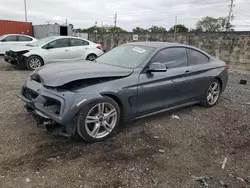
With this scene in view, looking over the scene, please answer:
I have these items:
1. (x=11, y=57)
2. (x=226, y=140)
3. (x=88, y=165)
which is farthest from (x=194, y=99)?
(x=11, y=57)

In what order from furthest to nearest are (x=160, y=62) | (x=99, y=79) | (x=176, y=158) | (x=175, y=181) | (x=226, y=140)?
(x=160, y=62) → (x=226, y=140) → (x=99, y=79) → (x=176, y=158) → (x=175, y=181)

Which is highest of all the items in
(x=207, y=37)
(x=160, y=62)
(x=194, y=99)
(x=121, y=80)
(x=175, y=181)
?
(x=207, y=37)

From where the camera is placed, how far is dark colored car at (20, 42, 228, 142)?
2.87m

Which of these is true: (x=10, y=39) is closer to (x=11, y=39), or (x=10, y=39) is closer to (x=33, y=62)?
(x=11, y=39)

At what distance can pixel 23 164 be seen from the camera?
2.59 m

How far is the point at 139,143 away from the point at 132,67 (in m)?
1.19

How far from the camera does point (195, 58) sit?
4.54m

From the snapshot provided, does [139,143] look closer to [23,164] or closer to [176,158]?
[176,158]

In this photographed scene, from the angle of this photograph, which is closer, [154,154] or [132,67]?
[154,154]

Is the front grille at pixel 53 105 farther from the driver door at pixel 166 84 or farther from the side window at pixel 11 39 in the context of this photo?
the side window at pixel 11 39

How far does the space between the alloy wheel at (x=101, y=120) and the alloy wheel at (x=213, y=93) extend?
2541 millimetres

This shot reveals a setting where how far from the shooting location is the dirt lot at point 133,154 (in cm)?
242

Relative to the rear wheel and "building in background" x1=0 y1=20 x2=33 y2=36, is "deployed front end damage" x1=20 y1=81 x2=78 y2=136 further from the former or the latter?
"building in background" x1=0 y1=20 x2=33 y2=36

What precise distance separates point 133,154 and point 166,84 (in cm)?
143
